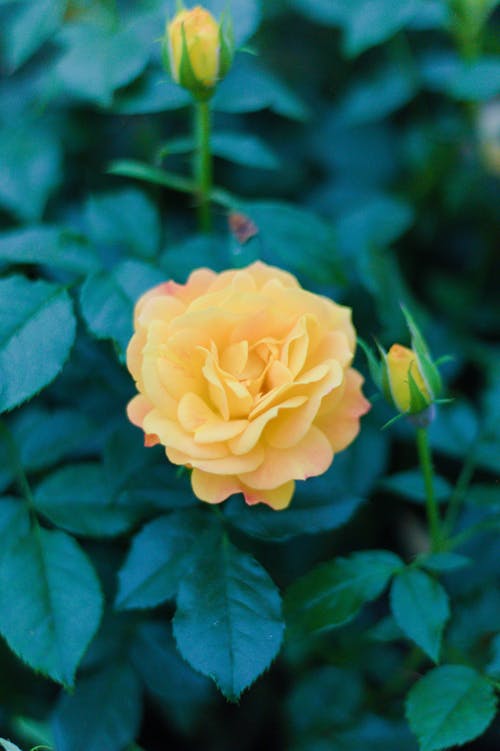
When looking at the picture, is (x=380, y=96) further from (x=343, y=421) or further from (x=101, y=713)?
(x=101, y=713)

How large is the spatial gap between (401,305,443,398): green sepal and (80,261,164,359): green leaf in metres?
0.36

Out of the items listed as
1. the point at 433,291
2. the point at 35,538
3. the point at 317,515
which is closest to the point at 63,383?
the point at 35,538

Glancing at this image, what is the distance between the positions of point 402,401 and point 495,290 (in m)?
1.02

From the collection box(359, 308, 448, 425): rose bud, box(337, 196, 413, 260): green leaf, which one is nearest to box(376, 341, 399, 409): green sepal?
box(359, 308, 448, 425): rose bud

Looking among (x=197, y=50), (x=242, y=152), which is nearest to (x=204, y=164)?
(x=242, y=152)

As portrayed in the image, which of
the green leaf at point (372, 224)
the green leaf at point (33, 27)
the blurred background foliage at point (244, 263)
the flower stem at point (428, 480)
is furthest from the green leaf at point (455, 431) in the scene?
the green leaf at point (33, 27)

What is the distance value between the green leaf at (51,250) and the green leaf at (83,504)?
0.29 metres

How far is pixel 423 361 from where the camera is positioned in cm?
98

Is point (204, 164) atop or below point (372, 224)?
atop

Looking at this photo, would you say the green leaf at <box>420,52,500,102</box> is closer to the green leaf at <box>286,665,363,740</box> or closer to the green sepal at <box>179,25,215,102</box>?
the green sepal at <box>179,25,215,102</box>

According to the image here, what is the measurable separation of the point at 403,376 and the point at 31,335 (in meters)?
0.47

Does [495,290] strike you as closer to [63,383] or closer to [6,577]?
[63,383]

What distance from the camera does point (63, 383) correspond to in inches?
52.9

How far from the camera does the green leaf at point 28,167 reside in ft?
5.06
